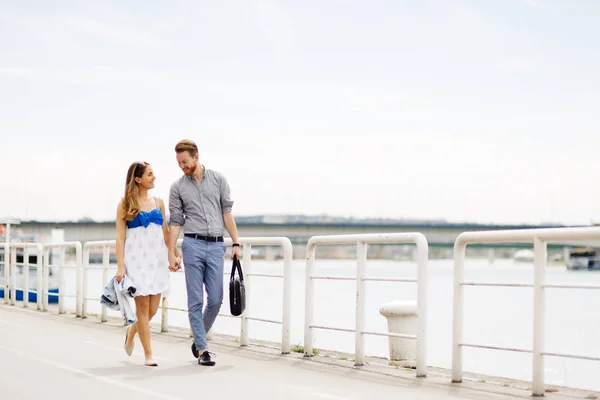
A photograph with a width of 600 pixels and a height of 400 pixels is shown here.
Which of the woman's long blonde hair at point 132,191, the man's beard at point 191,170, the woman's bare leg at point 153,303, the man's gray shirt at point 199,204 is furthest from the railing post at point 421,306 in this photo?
the woman's long blonde hair at point 132,191

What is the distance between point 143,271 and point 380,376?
8.15 feet

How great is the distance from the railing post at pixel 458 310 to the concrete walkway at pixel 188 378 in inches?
6.1

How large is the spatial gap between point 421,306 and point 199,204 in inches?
96.5

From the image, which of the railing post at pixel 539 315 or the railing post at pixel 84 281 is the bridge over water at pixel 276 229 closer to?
the railing post at pixel 84 281

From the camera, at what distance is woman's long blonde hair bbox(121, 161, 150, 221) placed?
882 cm

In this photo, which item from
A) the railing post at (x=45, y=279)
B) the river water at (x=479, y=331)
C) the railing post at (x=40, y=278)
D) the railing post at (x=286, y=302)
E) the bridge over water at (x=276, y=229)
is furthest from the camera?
the bridge over water at (x=276, y=229)

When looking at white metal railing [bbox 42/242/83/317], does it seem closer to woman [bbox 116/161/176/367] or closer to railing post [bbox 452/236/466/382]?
woman [bbox 116/161/176/367]

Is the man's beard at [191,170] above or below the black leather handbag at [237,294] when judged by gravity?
above

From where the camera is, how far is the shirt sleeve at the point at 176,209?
916 cm

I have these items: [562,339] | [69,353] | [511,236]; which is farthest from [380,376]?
[562,339]

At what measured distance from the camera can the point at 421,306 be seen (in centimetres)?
823

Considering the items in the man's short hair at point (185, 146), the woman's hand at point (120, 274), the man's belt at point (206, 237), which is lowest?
the woman's hand at point (120, 274)

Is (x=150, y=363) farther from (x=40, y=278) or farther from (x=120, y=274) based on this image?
(x=40, y=278)

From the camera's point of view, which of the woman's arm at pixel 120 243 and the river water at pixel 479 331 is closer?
the woman's arm at pixel 120 243
